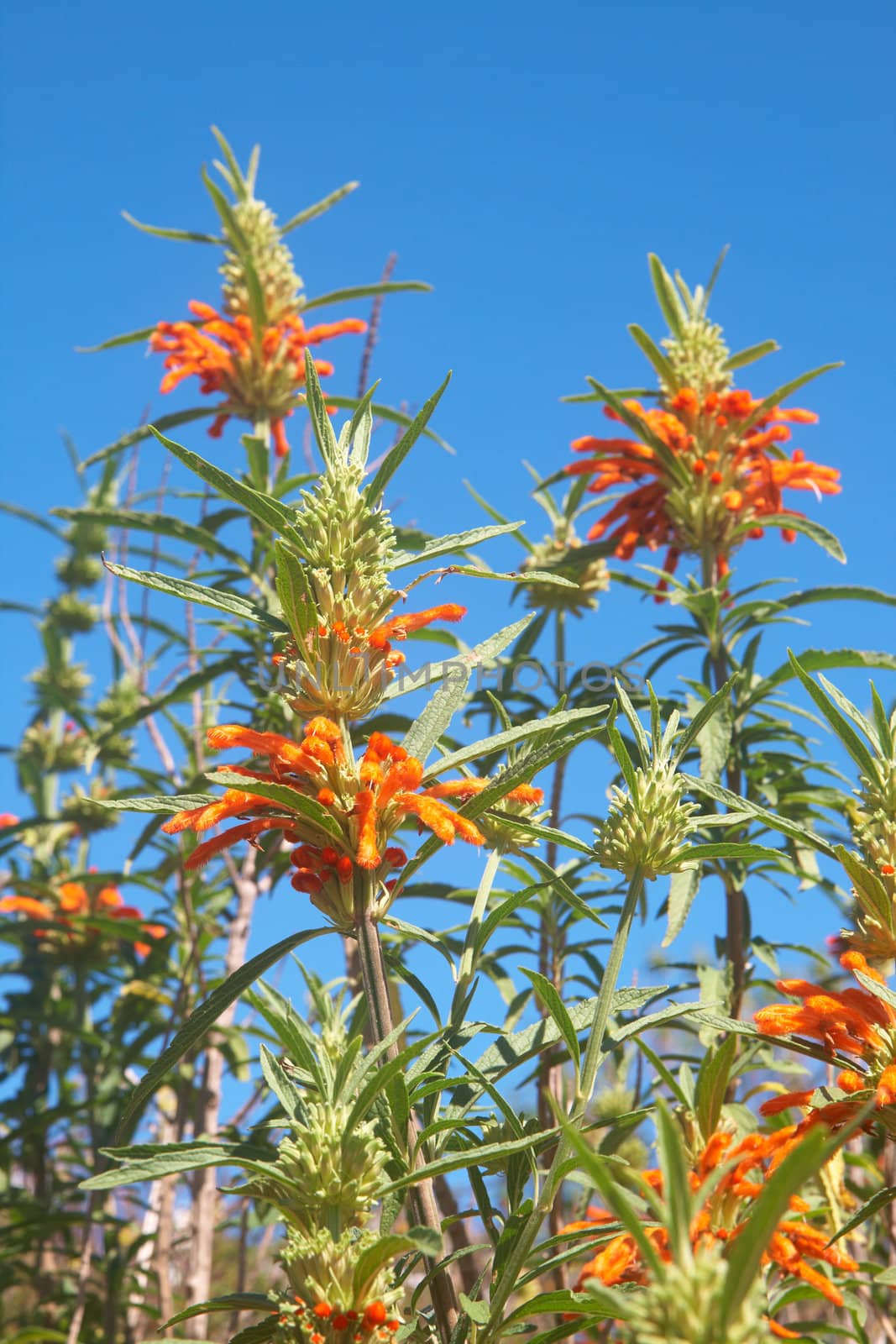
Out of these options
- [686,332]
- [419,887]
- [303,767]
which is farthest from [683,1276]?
[686,332]

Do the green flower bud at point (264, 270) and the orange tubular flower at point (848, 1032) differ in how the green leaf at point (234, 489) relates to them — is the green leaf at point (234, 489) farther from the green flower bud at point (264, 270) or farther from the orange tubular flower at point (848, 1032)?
the green flower bud at point (264, 270)

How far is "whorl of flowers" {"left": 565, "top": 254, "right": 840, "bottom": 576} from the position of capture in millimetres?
2633

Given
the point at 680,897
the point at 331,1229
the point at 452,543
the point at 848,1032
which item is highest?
the point at 452,543

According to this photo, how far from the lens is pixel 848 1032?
4.52ft

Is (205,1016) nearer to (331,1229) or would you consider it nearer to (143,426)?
(331,1229)

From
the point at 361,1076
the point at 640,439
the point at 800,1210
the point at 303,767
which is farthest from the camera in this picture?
the point at 640,439

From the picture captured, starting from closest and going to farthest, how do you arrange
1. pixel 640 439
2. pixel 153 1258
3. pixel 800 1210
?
1. pixel 800 1210
2. pixel 640 439
3. pixel 153 1258

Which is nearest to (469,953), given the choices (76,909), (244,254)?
(244,254)

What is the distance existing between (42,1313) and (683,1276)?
3.10 meters

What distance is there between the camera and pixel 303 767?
135 centimetres

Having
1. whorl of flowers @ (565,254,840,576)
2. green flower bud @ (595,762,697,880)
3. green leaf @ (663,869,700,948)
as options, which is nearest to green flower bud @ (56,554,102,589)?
whorl of flowers @ (565,254,840,576)

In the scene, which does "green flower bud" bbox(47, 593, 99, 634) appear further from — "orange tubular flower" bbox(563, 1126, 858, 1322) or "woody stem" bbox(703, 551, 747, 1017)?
"orange tubular flower" bbox(563, 1126, 858, 1322)

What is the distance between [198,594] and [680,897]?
0.95m

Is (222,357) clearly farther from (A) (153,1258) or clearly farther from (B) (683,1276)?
(B) (683,1276)
